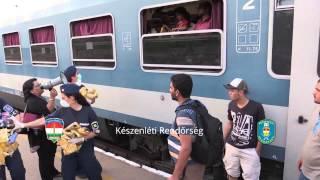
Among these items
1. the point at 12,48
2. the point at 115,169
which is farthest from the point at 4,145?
the point at 12,48

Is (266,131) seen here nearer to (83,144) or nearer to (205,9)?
(205,9)

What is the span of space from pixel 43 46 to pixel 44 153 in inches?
120

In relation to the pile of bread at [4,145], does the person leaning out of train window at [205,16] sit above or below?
above

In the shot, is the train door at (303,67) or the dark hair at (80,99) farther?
the dark hair at (80,99)

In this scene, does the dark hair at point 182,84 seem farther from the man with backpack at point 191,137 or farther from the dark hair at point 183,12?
the dark hair at point 183,12

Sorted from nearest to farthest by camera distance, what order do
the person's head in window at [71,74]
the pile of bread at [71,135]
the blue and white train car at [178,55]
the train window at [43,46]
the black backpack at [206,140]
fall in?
1. the black backpack at [206,140]
2. the blue and white train car at [178,55]
3. the pile of bread at [71,135]
4. the person's head in window at [71,74]
5. the train window at [43,46]

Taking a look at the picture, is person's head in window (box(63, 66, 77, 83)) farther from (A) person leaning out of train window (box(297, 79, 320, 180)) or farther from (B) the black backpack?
(A) person leaning out of train window (box(297, 79, 320, 180))

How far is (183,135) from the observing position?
2557 mm

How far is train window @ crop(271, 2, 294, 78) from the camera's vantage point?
116 inches

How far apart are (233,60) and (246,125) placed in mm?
643

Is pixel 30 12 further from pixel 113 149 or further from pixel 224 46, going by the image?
pixel 224 46

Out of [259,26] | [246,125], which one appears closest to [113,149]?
[246,125]

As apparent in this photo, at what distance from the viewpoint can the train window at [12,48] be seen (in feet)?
25.4

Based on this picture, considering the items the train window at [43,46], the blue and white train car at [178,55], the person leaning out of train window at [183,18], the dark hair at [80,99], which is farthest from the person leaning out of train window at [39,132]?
the train window at [43,46]
